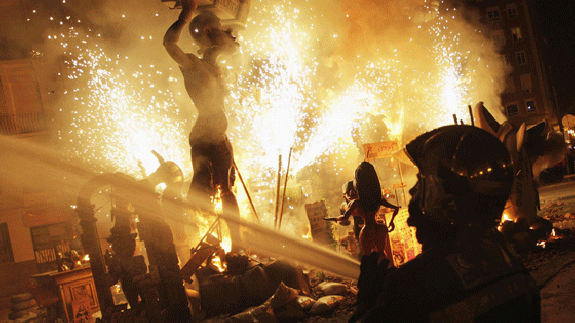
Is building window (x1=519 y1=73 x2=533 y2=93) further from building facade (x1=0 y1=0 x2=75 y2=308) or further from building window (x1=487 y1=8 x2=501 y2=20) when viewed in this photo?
building facade (x1=0 y1=0 x2=75 y2=308)

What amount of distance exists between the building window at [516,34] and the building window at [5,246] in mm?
42282

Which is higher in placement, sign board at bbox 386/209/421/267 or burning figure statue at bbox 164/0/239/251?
burning figure statue at bbox 164/0/239/251

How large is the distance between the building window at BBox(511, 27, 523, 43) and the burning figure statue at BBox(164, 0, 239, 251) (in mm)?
35790

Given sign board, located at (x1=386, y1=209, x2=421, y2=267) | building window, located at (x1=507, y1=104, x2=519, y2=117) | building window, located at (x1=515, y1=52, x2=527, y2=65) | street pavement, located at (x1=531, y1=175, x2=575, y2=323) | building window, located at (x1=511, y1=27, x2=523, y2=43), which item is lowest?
street pavement, located at (x1=531, y1=175, x2=575, y2=323)

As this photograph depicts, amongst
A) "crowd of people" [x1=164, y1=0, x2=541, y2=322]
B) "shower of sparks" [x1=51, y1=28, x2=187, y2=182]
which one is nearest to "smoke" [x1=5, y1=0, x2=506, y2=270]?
"shower of sparks" [x1=51, y1=28, x2=187, y2=182]

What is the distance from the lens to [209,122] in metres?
8.20

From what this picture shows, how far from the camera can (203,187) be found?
8156 millimetres

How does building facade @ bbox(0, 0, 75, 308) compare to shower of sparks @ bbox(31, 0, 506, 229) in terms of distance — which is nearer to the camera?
shower of sparks @ bbox(31, 0, 506, 229)

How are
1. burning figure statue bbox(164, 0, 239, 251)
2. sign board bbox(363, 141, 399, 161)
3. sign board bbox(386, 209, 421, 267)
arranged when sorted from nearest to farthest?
sign board bbox(386, 209, 421, 267) < burning figure statue bbox(164, 0, 239, 251) < sign board bbox(363, 141, 399, 161)

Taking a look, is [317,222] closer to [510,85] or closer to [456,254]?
[456,254]

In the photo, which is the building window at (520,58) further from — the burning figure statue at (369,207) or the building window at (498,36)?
the burning figure statue at (369,207)

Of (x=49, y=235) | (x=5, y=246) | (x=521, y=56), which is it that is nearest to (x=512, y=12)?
(x=521, y=56)

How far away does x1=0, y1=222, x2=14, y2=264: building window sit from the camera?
55.7 ft

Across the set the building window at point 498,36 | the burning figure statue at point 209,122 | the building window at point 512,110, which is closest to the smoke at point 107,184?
the burning figure statue at point 209,122
